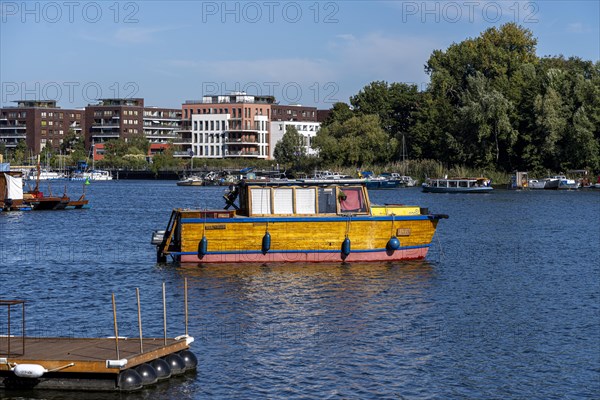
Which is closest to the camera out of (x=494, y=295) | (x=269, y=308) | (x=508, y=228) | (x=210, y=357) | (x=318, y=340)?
(x=210, y=357)

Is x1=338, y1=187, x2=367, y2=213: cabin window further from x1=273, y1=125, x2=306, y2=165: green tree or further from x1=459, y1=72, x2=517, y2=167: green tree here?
x1=273, y1=125, x2=306, y2=165: green tree

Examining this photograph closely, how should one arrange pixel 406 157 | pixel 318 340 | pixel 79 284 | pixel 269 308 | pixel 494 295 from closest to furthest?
pixel 318 340
pixel 269 308
pixel 494 295
pixel 79 284
pixel 406 157

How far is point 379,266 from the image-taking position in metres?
43.5

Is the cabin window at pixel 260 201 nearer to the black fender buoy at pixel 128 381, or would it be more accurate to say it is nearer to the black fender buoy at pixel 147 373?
the black fender buoy at pixel 147 373

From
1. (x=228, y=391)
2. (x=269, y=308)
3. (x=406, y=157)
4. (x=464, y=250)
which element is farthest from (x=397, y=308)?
(x=406, y=157)

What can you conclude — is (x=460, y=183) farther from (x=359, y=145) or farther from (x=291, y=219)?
(x=291, y=219)

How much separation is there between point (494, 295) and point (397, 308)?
18.7 feet

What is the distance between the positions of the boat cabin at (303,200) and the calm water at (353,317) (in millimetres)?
2570

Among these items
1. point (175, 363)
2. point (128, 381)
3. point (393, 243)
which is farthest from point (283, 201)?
point (128, 381)

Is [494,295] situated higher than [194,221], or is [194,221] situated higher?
[194,221]

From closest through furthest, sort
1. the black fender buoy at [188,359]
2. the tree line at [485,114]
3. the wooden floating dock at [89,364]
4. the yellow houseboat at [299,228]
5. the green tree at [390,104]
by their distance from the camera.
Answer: the wooden floating dock at [89,364] → the black fender buoy at [188,359] → the yellow houseboat at [299,228] → the tree line at [485,114] → the green tree at [390,104]

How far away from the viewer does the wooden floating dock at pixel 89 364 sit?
22734 millimetres

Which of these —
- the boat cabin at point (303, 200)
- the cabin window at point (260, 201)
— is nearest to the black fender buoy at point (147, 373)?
the boat cabin at point (303, 200)

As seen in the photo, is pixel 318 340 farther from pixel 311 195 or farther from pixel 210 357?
pixel 311 195
